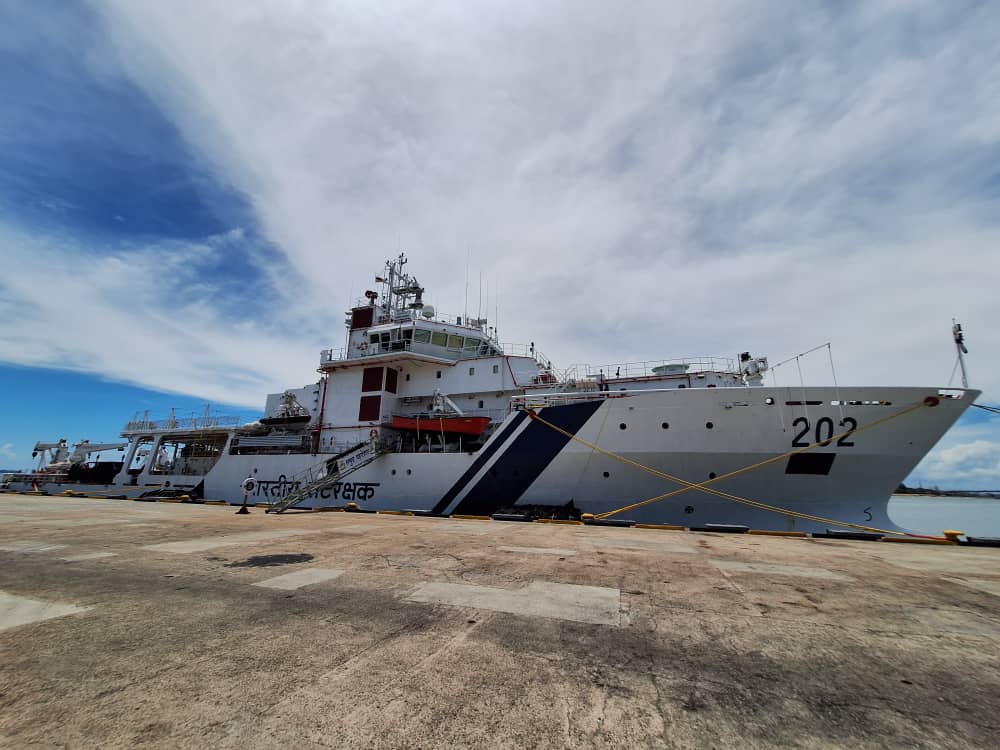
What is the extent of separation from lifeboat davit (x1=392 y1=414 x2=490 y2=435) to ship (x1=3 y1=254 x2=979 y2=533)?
0.18ft

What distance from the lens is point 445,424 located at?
53.5 ft

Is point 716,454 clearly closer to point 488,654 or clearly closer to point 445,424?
point 445,424

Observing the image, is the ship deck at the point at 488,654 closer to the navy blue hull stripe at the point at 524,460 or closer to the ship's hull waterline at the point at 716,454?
the ship's hull waterline at the point at 716,454

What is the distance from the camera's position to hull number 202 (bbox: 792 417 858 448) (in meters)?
11.3

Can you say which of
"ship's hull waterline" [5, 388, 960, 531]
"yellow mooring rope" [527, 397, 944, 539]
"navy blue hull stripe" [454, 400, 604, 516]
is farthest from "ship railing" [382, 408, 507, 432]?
"yellow mooring rope" [527, 397, 944, 539]

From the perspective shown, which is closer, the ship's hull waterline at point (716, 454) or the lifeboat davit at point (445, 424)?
the ship's hull waterline at point (716, 454)

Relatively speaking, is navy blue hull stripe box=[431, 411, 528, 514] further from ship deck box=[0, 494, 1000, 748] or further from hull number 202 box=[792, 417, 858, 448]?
ship deck box=[0, 494, 1000, 748]

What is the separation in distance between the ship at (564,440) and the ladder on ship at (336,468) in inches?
3.2

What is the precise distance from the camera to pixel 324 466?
18.2 m

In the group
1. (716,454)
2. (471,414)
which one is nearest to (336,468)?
(471,414)

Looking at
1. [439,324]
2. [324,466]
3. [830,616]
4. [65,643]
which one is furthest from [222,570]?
[439,324]

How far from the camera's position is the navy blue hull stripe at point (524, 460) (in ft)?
43.5

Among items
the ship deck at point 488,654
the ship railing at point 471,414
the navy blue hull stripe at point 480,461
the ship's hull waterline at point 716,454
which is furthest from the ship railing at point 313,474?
the ship deck at point 488,654

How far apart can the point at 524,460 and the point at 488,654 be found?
1127 centimetres
